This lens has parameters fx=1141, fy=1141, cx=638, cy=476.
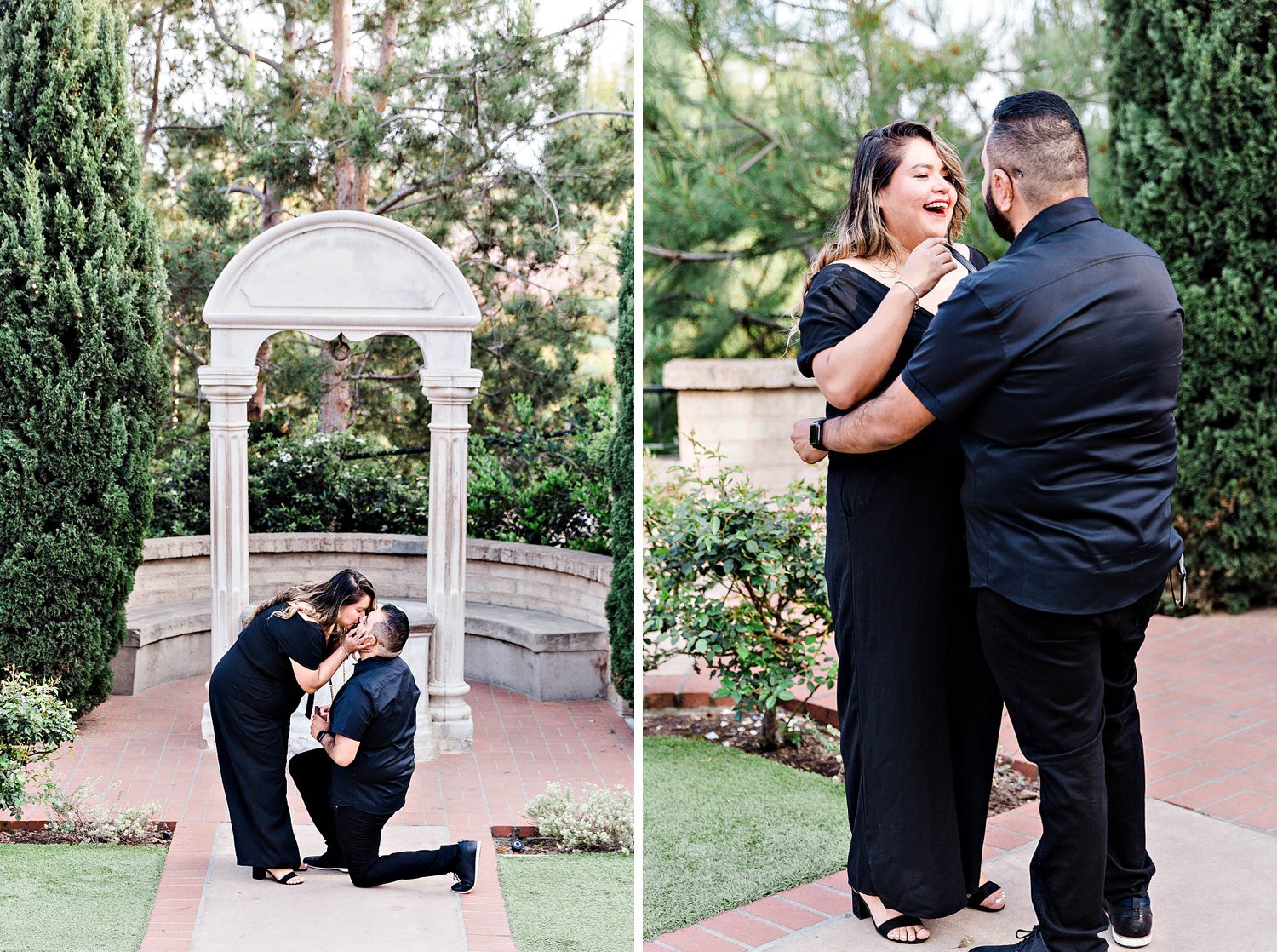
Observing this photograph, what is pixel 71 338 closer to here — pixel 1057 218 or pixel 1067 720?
pixel 1057 218

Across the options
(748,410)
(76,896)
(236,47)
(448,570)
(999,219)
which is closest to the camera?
(999,219)

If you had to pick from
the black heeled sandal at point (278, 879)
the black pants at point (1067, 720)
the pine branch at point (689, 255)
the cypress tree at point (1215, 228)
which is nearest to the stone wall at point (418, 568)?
the black heeled sandal at point (278, 879)

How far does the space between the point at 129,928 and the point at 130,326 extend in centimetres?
224

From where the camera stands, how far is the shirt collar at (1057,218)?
2086mm

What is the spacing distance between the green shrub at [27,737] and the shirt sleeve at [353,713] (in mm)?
1072

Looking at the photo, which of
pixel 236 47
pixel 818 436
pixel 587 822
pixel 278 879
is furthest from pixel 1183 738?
pixel 236 47

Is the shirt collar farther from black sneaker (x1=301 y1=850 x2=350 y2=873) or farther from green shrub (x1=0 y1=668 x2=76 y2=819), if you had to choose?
green shrub (x1=0 y1=668 x2=76 y2=819)

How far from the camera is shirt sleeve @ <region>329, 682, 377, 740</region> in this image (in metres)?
3.27

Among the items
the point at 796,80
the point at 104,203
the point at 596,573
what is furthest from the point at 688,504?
the point at 796,80

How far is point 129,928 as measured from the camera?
301 centimetres

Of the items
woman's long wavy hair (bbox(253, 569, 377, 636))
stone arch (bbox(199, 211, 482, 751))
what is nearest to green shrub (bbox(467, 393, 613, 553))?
stone arch (bbox(199, 211, 482, 751))

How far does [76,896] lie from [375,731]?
912 mm

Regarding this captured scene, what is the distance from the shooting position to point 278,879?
3.31m

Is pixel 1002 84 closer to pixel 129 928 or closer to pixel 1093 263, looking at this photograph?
pixel 1093 263
